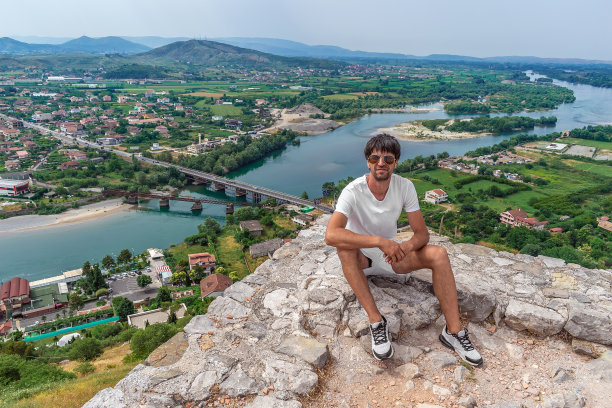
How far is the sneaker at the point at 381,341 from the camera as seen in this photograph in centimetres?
229

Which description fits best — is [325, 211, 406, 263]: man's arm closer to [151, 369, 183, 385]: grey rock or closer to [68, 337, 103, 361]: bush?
[151, 369, 183, 385]: grey rock

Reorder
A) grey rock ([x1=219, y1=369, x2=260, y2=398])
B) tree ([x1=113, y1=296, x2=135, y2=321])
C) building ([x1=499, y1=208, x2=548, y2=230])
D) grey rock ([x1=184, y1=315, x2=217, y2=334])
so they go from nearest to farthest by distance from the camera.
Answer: grey rock ([x1=219, y1=369, x2=260, y2=398]) < grey rock ([x1=184, y1=315, x2=217, y2=334]) < tree ([x1=113, y1=296, x2=135, y2=321]) < building ([x1=499, y1=208, x2=548, y2=230])

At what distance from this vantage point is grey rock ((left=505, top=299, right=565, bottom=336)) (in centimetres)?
271

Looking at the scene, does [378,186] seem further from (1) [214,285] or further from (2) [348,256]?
(1) [214,285]

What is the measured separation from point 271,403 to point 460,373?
115 centimetres

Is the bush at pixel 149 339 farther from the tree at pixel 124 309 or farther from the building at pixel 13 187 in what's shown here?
the building at pixel 13 187

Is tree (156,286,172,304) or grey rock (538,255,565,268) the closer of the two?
grey rock (538,255,565,268)

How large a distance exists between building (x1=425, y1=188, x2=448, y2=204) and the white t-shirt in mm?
20664

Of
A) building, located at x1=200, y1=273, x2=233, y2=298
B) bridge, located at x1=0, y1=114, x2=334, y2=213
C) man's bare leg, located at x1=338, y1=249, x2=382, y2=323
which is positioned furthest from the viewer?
bridge, located at x1=0, y1=114, x2=334, y2=213

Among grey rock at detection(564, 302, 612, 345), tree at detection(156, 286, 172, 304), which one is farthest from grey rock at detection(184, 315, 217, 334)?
tree at detection(156, 286, 172, 304)

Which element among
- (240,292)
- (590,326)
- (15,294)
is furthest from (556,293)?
(15,294)

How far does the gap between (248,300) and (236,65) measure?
409 feet

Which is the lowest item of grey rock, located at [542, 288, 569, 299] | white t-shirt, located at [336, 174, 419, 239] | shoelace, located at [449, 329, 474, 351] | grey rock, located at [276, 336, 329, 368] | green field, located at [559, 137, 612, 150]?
green field, located at [559, 137, 612, 150]

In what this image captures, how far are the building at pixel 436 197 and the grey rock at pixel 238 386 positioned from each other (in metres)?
21.3
